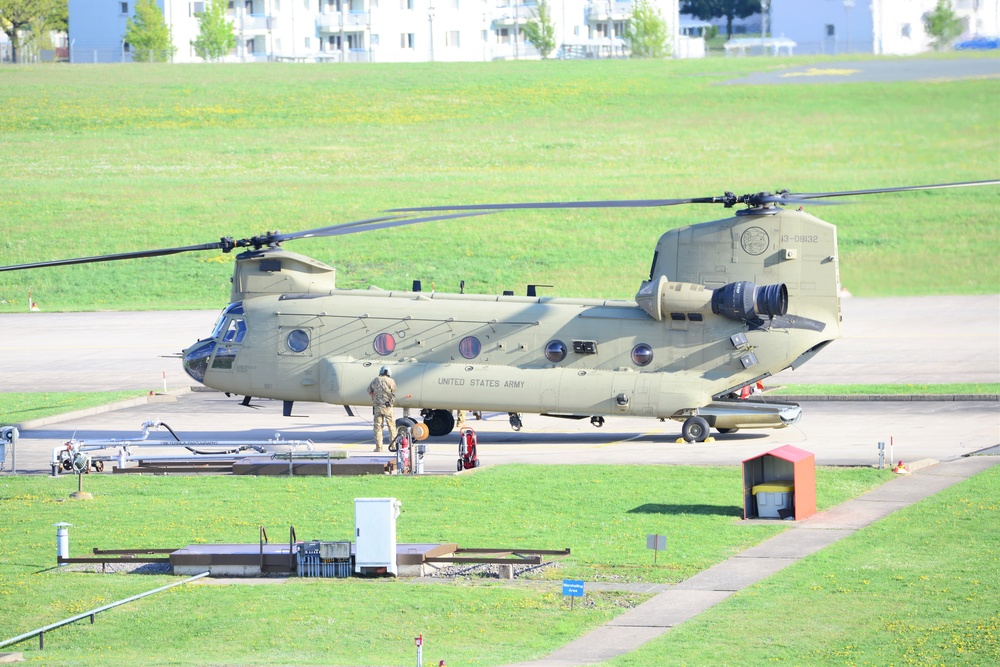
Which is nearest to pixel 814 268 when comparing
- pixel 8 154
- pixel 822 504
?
pixel 822 504

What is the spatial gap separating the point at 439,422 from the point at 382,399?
9.26ft

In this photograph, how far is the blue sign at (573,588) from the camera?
18.0 m

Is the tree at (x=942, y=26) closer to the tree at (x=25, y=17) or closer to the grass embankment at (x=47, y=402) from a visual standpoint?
the tree at (x=25, y=17)

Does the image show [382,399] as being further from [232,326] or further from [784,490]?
[784,490]

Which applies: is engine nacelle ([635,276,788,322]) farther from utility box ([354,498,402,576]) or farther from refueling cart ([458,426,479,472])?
utility box ([354,498,402,576])

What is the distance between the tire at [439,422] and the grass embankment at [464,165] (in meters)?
18.6

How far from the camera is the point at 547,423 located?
34.2m

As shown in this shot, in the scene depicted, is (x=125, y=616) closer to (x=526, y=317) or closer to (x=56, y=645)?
(x=56, y=645)

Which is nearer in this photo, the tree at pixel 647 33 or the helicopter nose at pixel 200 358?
the helicopter nose at pixel 200 358

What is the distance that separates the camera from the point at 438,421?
32500 millimetres

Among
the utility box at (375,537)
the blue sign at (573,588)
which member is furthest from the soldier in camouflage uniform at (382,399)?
the blue sign at (573,588)

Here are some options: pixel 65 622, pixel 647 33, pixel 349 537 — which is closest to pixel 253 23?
pixel 647 33

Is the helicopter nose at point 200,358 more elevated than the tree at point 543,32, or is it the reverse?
the tree at point 543,32

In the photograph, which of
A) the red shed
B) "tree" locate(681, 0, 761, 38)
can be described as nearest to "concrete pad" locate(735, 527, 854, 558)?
the red shed
